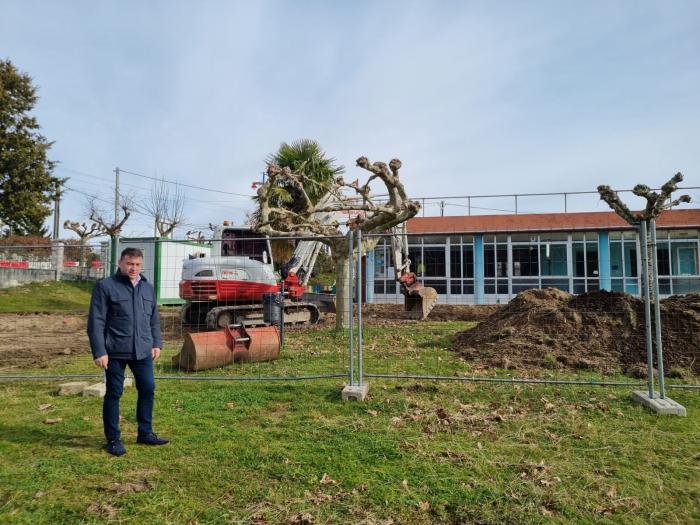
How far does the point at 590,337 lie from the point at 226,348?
621cm

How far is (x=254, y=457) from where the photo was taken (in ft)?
13.0

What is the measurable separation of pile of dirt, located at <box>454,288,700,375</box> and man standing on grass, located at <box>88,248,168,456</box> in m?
5.42

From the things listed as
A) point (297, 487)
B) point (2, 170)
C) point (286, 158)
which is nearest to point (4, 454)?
point (297, 487)

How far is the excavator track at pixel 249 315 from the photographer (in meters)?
→ 11.6

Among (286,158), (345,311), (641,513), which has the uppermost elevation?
(286,158)

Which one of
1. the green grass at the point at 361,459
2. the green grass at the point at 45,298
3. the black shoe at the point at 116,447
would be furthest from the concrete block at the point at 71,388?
the green grass at the point at 45,298

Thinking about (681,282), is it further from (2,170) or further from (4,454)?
(2,170)

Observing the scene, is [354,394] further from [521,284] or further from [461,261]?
[461,261]

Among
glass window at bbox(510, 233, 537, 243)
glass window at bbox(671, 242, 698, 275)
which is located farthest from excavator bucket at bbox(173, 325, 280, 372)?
glass window at bbox(671, 242, 698, 275)

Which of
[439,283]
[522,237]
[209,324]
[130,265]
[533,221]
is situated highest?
[533,221]

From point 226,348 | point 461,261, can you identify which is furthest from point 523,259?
point 226,348

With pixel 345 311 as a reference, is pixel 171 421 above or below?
below

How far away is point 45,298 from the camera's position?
1914 cm

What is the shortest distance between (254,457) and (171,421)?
57.6 inches
